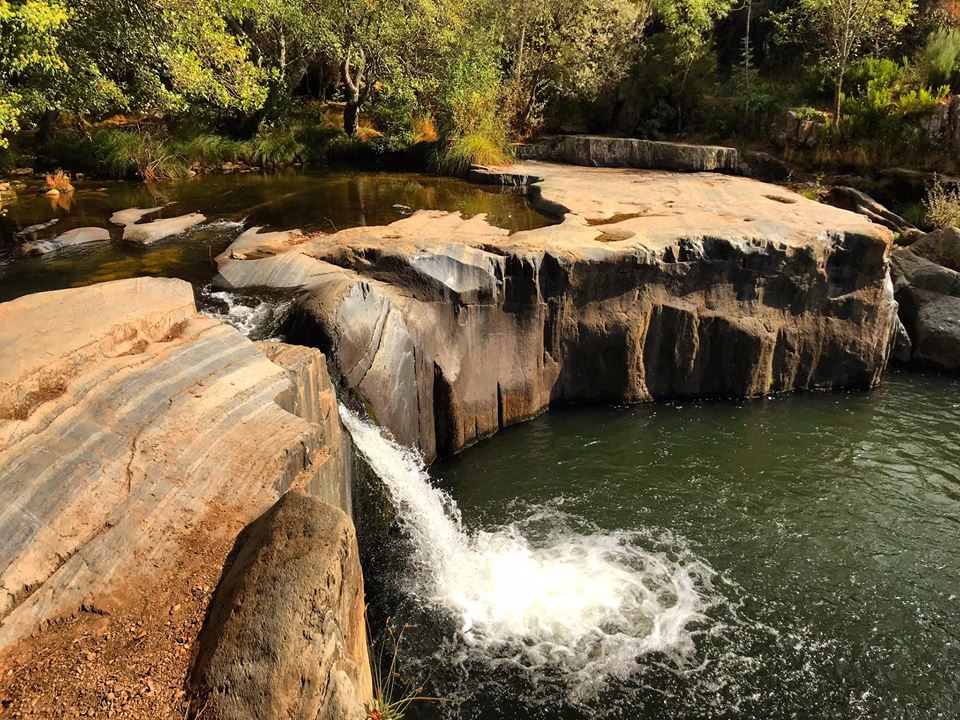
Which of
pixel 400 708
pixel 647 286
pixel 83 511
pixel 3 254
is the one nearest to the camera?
pixel 83 511

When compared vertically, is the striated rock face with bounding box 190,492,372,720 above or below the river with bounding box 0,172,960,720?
above

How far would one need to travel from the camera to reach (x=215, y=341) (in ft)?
14.5

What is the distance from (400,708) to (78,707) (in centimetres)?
237

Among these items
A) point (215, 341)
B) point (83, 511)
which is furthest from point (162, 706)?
point (215, 341)

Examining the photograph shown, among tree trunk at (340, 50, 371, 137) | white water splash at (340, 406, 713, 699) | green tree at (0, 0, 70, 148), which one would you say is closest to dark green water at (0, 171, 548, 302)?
green tree at (0, 0, 70, 148)

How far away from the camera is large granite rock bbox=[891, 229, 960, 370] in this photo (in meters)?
9.57

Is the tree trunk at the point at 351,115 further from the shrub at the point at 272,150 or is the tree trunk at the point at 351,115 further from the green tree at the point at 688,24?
the green tree at the point at 688,24

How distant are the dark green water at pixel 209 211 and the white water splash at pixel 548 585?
→ 12.3 ft

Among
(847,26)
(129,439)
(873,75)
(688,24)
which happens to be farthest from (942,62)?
(129,439)

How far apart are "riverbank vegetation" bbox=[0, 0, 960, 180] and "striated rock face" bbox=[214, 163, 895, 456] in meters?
5.68

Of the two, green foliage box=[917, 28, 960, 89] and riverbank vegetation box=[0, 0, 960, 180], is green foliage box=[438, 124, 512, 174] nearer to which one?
riverbank vegetation box=[0, 0, 960, 180]

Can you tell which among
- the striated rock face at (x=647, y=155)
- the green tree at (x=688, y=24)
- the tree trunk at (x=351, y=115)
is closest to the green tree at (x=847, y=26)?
the green tree at (x=688, y=24)

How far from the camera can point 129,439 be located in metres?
3.42

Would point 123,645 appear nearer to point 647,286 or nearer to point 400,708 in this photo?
point 400,708
